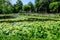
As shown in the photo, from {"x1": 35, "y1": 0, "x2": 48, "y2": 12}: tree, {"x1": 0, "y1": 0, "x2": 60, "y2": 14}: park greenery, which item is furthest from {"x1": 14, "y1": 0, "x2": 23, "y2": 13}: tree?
{"x1": 35, "y1": 0, "x2": 48, "y2": 12}: tree

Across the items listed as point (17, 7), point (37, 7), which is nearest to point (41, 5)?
point (37, 7)

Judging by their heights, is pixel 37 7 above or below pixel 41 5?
below

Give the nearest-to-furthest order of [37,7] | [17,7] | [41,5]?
[41,5], [37,7], [17,7]

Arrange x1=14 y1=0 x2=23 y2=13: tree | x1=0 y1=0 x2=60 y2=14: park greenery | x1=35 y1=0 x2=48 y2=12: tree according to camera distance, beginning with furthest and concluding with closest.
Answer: x1=14 y1=0 x2=23 y2=13: tree < x1=35 y1=0 x2=48 y2=12: tree < x1=0 y1=0 x2=60 y2=14: park greenery

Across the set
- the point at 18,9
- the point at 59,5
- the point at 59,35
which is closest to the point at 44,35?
the point at 59,35

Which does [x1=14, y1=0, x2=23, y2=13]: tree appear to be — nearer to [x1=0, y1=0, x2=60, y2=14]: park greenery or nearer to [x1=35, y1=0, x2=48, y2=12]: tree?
[x1=0, y1=0, x2=60, y2=14]: park greenery

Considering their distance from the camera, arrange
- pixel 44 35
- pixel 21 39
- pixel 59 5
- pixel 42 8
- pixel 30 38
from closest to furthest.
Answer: pixel 21 39 < pixel 30 38 < pixel 44 35 < pixel 59 5 < pixel 42 8

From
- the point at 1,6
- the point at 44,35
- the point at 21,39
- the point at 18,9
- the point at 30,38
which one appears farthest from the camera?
the point at 18,9

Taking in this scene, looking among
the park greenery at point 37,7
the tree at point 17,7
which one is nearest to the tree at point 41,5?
the park greenery at point 37,7

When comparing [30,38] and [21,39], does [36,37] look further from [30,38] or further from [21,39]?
[21,39]

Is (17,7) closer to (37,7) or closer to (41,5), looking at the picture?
(37,7)

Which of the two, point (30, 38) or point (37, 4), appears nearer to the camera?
point (30, 38)

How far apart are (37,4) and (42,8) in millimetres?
2809

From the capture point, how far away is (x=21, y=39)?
29.5 ft
